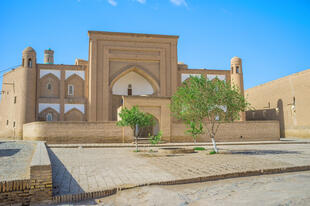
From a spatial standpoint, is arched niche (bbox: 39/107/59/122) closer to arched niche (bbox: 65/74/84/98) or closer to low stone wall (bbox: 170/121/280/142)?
arched niche (bbox: 65/74/84/98)

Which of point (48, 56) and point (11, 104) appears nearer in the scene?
point (11, 104)

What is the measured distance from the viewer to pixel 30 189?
4.33 m

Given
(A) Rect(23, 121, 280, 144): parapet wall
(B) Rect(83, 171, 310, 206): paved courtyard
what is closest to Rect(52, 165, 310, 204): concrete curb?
(B) Rect(83, 171, 310, 206): paved courtyard

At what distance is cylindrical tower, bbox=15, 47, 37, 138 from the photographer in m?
23.7

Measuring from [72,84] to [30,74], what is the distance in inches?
144

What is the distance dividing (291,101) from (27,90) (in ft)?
77.0

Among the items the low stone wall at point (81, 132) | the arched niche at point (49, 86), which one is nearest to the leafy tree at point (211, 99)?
the low stone wall at point (81, 132)

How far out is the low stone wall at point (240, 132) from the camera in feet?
66.5

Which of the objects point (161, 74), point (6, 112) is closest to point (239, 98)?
point (161, 74)

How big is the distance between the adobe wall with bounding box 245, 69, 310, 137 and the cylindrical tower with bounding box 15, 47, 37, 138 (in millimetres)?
22796

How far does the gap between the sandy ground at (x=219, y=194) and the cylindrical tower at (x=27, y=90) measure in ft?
70.3

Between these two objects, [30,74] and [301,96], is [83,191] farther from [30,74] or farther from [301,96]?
[301,96]

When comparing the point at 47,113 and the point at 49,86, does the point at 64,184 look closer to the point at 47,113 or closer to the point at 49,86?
the point at 47,113

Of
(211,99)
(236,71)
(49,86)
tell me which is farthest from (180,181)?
(236,71)
